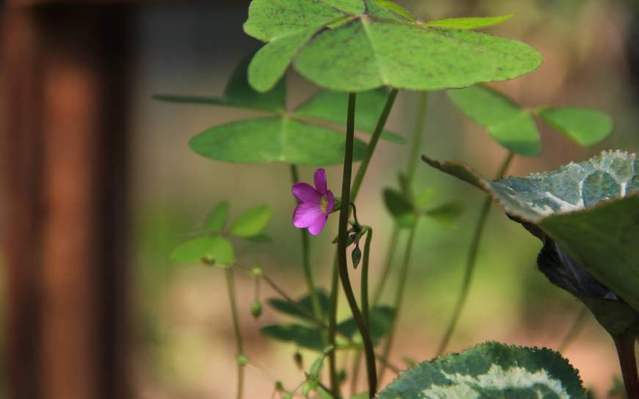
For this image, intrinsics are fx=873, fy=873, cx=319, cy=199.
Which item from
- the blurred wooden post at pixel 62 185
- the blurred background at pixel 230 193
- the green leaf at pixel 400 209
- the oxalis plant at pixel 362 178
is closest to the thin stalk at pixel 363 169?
the oxalis plant at pixel 362 178

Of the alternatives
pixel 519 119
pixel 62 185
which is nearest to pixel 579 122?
pixel 519 119

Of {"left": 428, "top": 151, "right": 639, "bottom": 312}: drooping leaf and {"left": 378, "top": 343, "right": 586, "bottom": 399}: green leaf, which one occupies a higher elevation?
{"left": 428, "top": 151, "right": 639, "bottom": 312}: drooping leaf

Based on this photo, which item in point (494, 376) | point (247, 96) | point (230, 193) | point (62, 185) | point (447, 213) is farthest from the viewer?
point (230, 193)

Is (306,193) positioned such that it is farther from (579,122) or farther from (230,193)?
(230,193)

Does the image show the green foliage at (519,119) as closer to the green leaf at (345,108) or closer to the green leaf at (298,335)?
the green leaf at (345,108)

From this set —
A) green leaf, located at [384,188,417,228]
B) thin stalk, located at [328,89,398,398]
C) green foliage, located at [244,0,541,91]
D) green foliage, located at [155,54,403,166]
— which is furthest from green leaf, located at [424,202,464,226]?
green foliage, located at [244,0,541,91]

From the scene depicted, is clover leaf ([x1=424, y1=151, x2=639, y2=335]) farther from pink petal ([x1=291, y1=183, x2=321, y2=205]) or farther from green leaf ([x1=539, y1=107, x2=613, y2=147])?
green leaf ([x1=539, y1=107, x2=613, y2=147])

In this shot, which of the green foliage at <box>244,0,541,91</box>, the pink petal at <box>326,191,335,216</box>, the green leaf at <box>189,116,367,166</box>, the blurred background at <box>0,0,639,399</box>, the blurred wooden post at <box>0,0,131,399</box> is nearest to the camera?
the green foliage at <box>244,0,541,91</box>

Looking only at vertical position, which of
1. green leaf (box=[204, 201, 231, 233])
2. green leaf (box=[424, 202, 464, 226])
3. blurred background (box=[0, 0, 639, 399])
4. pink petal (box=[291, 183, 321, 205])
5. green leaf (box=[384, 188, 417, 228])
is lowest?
blurred background (box=[0, 0, 639, 399])
